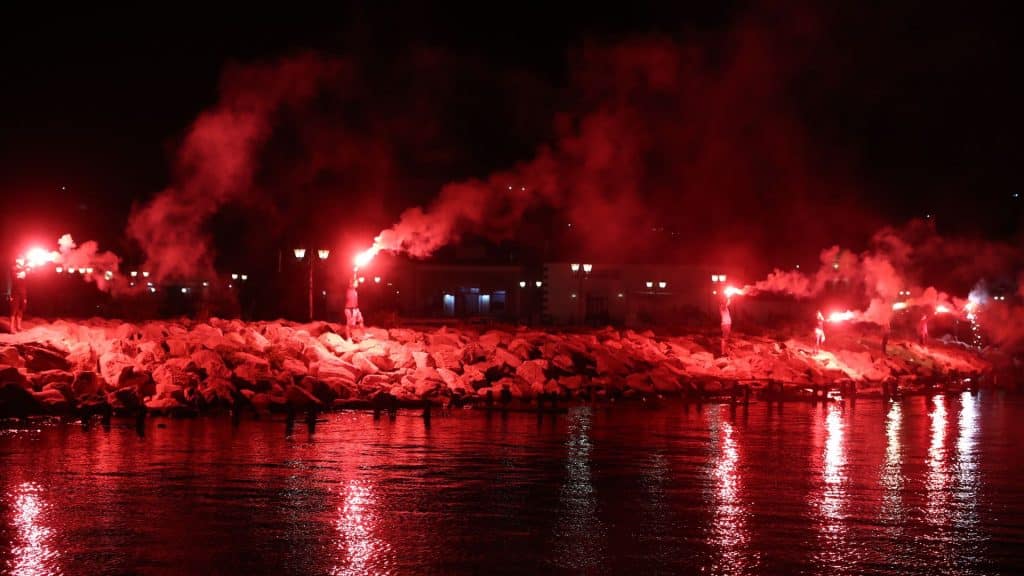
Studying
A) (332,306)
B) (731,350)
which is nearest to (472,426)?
(731,350)

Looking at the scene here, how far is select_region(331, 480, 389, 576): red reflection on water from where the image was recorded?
1116 cm

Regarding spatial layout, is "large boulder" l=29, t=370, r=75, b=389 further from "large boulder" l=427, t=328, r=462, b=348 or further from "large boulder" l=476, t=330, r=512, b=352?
"large boulder" l=476, t=330, r=512, b=352

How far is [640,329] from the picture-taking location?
42.5m

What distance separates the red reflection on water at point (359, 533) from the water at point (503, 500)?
47 millimetres

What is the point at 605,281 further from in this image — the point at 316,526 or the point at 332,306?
the point at 316,526

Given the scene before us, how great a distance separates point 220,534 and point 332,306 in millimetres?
36004

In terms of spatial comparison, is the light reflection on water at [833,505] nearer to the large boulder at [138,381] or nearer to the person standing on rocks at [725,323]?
the person standing on rocks at [725,323]

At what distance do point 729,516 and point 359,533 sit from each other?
15.7 feet

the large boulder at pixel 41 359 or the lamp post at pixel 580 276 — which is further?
the lamp post at pixel 580 276

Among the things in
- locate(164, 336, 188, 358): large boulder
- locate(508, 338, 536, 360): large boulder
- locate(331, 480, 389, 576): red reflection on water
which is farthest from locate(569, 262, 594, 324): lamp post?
locate(331, 480, 389, 576): red reflection on water

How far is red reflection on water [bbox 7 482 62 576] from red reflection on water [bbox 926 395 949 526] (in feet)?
34.8

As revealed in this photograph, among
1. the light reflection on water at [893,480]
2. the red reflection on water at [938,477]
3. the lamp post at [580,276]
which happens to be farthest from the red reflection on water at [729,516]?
the lamp post at [580,276]

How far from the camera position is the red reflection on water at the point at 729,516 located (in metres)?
11.5

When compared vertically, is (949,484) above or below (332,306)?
below
